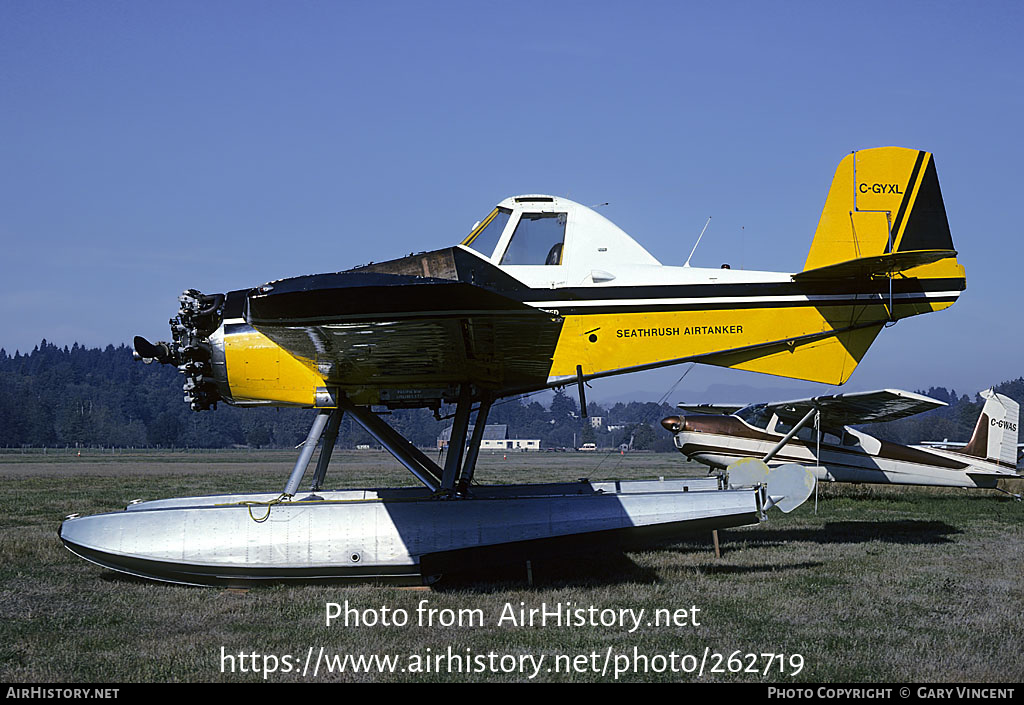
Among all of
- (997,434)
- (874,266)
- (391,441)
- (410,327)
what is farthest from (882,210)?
(997,434)

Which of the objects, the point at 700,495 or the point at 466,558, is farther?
the point at 700,495

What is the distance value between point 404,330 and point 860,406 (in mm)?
11903

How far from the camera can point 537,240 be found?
9000mm

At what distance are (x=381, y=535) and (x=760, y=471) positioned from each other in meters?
4.52

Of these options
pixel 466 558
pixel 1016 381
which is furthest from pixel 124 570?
pixel 1016 381

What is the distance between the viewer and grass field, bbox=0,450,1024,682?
5.32 meters

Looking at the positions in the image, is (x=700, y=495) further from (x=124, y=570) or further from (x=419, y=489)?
(x=124, y=570)

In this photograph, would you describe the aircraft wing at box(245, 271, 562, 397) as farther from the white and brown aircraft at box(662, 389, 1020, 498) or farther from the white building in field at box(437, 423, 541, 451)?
the white building in field at box(437, 423, 541, 451)

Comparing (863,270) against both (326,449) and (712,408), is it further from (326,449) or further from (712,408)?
(712,408)

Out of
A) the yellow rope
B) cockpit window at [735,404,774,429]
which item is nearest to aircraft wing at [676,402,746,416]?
cockpit window at [735,404,774,429]

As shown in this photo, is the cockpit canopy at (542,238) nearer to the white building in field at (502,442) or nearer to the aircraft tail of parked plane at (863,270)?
the aircraft tail of parked plane at (863,270)

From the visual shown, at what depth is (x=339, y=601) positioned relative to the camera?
287 inches

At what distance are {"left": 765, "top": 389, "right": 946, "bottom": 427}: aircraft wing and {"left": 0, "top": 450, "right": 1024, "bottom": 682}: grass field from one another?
183 inches

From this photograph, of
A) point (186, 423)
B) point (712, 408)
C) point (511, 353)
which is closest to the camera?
point (511, 353)
